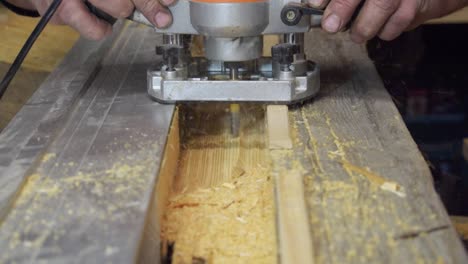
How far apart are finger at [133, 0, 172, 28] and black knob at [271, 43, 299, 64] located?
0.69ft

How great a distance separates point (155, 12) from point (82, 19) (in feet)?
0.59

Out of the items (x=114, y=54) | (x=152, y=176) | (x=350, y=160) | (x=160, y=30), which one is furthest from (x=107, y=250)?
(x=114, y=54)

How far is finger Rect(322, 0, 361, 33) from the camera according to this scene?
→ 121 centimetres

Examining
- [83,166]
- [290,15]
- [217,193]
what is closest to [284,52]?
[290,15]

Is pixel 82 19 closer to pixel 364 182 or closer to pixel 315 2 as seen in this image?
pixel 315 2

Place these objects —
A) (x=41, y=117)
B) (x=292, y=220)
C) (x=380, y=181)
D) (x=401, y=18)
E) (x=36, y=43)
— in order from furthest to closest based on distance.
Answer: (x=36, y=43)
(x=401, y=18)
(x=41, y=117)
(x=380, y=181)
(x=292, y=220)

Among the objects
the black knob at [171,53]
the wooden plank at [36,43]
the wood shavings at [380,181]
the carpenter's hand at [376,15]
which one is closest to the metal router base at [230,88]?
the black knob at [171,53]

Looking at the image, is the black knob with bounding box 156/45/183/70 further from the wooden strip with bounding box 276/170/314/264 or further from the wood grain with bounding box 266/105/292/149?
the wooden strip with bounding box 276/170/314/264

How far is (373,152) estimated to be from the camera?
1054 millimetres

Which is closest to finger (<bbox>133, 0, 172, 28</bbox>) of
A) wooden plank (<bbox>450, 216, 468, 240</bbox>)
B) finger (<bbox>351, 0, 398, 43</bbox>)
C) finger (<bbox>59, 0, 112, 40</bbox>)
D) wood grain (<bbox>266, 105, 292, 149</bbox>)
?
finger (<bbox>59, 0, 112, 40</bbox>)

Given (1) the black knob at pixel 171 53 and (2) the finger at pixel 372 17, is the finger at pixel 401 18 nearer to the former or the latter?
(2) the finger at pixel 372 17

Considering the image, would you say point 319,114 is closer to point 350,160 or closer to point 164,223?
point 350,160

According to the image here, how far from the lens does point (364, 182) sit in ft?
3.12

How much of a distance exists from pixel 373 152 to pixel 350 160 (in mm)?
54
